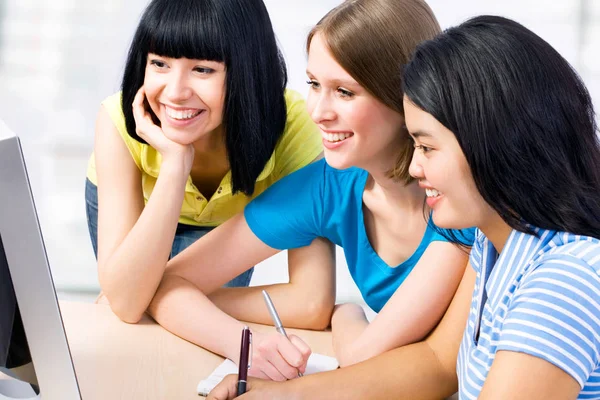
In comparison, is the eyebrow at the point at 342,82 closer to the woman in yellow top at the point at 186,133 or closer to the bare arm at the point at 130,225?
the woman in yellow top at the point at 186,133

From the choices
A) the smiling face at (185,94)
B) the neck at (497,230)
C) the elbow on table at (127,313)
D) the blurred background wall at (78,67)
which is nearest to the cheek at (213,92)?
the smiling face at (185,94)

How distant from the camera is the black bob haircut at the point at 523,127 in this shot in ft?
2.98

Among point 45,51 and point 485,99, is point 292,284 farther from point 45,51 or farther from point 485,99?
point 45,51

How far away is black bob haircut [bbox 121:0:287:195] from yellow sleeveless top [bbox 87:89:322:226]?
0.03 m

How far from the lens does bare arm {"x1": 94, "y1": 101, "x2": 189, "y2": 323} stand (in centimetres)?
138

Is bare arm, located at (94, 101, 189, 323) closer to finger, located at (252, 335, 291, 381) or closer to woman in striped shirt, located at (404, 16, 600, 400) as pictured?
finger, located at (252, 335, 291, 381)

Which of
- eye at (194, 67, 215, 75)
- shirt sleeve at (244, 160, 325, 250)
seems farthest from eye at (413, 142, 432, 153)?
eye at (194, 67, 215, 75)

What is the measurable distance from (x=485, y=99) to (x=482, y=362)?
0.31 metres

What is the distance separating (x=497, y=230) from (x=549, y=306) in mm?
184

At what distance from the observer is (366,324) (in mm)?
1354

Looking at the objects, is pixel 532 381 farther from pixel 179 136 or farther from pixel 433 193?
pixel 179 136

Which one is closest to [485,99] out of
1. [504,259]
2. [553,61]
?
[553,61]

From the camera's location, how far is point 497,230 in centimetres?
102

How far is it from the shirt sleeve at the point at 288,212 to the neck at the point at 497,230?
437 millimetres
